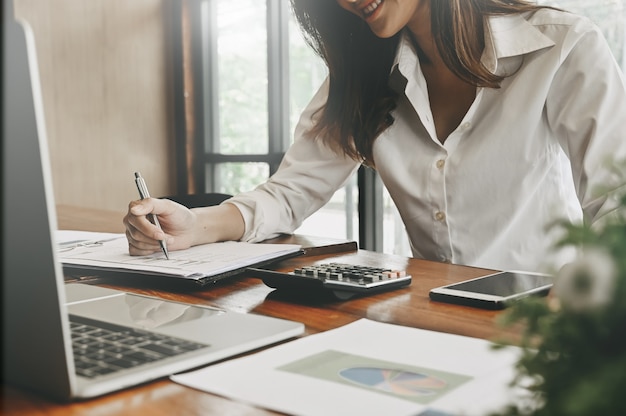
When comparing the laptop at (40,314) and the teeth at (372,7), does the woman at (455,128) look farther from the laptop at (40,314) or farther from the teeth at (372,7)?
the laptop at (40,314)

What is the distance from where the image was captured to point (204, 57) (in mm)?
4797

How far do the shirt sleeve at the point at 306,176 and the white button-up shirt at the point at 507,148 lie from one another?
→ 0.03m

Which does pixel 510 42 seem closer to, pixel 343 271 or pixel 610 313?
pixel 343 271

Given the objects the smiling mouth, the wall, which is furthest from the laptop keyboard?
the wall

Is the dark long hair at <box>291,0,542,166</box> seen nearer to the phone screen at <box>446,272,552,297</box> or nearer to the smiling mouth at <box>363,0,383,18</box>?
the smiling mouth at <box>363,0,383,18</box>

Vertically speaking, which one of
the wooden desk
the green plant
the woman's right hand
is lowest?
the wooden desk

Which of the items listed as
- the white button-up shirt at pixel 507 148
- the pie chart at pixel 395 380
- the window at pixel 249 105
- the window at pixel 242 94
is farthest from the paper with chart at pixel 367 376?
the window at pixel 242 94

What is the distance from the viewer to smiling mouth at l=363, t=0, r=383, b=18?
1.45 m

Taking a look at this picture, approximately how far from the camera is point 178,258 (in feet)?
3.61

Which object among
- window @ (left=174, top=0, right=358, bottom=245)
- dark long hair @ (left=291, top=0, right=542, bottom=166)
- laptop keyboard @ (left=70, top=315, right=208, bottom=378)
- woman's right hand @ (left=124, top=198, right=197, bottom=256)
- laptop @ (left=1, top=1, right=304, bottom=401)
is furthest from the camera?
window @ (left=174, top=0, right=358, bottom=245)

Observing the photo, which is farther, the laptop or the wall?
the wall

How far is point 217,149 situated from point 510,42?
3.64 metres

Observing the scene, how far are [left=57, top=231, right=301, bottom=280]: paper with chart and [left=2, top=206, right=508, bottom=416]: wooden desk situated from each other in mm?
25

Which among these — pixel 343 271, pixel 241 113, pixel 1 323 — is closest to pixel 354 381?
pixel 1 323
